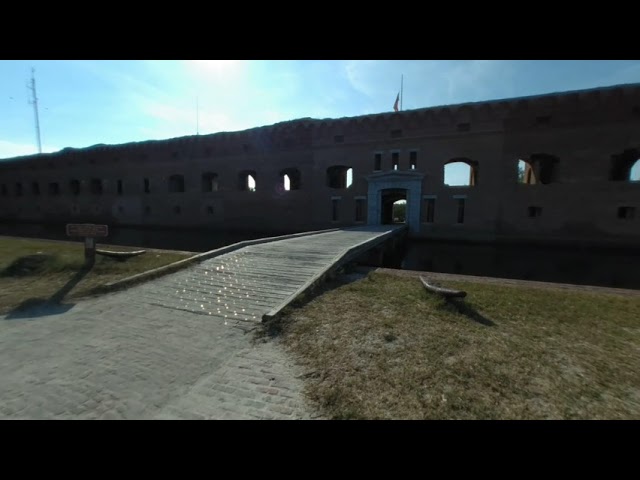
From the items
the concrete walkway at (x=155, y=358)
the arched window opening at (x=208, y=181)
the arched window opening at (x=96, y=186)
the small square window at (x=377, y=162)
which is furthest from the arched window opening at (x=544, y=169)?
the arched window opening at (x=96, y=186)

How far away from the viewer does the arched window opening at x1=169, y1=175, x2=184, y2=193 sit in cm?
3169

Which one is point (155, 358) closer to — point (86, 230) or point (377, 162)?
point (86, 230)

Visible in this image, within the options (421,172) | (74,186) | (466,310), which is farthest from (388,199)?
(74,186)

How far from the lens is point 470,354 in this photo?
12.9ft

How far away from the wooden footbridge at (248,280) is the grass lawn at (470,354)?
0.75 m

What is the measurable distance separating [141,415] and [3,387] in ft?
6.07

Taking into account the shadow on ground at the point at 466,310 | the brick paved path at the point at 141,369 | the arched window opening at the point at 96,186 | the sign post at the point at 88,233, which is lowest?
the brick paved path at the point at 141,369

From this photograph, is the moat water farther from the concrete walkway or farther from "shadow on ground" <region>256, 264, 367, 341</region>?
the concrete walkway

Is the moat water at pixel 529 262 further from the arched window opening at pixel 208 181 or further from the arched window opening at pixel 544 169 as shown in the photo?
the arched window opening at pixel 208 181

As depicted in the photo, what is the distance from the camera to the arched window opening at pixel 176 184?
104 ft

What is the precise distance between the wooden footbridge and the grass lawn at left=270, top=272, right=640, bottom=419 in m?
0.75

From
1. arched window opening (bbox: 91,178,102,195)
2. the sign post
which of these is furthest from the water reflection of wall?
arched window opening (bbox: 91,178,102,195)

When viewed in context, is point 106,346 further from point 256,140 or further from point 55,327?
point 256,140

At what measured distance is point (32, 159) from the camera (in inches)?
1503
